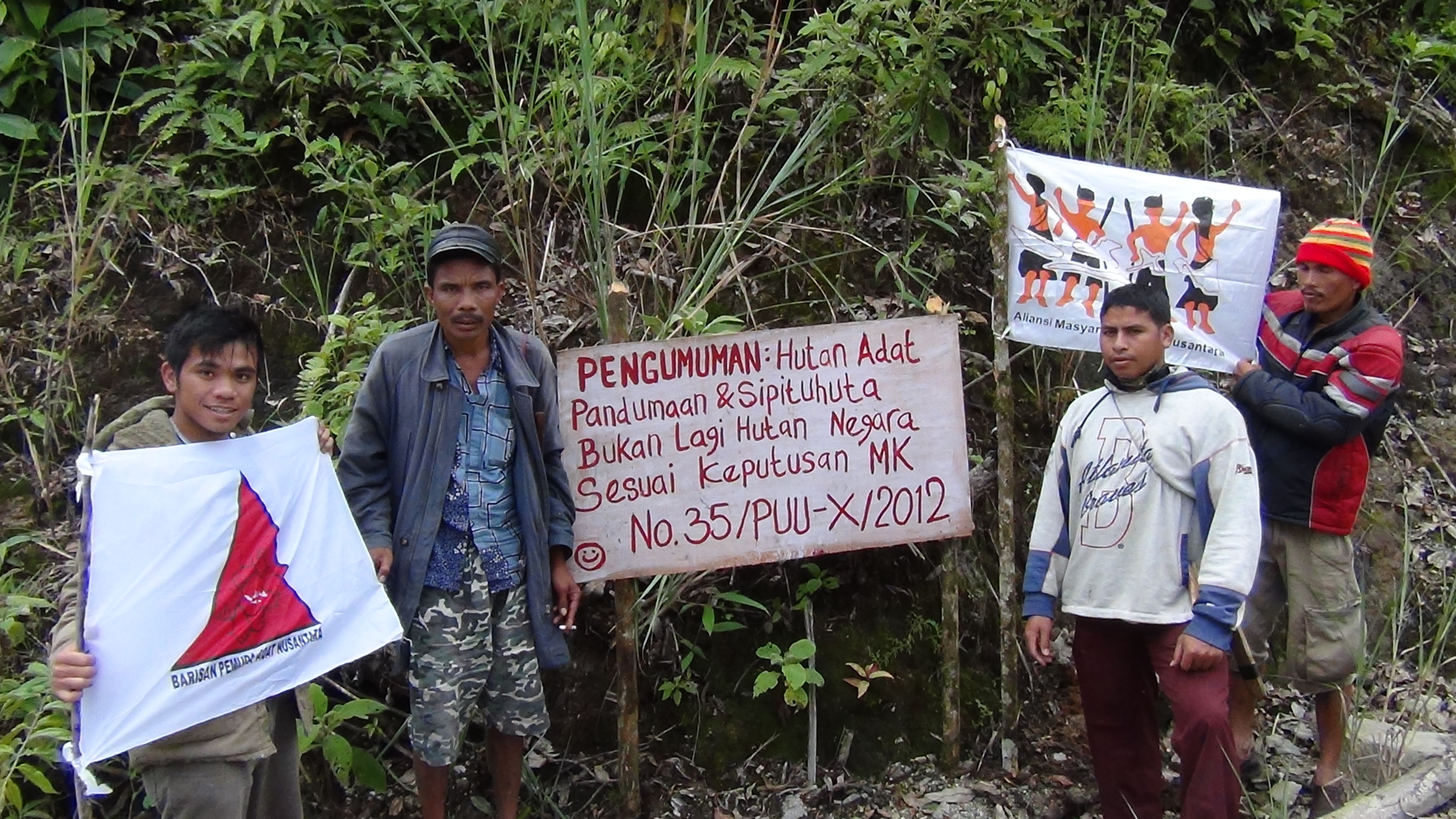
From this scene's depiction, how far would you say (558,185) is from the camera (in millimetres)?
4699

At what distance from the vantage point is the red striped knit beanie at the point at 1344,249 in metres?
3.32

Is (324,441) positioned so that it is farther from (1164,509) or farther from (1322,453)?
(1322,453)

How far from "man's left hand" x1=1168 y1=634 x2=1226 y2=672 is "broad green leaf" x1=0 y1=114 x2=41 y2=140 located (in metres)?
4.99

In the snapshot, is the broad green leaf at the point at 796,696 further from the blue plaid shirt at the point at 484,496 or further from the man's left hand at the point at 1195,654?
the man's left hand at the point at 1195,654

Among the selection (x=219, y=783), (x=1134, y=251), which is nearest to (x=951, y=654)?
(x=1134, y=251)

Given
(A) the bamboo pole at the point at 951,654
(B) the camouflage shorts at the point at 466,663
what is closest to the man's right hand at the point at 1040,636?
(A) the bamboo pole at the point at 951,654

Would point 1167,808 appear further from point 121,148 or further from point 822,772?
point 121,148

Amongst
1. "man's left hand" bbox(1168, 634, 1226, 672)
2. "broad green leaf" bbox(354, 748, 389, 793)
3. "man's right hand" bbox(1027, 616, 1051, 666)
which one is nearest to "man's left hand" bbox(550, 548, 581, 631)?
"broad green leaf" bbox(354, 748, 389, 793)

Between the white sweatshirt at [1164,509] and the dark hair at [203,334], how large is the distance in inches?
91.5

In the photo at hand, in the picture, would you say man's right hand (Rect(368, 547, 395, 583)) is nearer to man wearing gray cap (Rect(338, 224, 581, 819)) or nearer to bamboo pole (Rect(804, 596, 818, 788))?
man wearing gray cap (Rect(338, 224, 581, 819))

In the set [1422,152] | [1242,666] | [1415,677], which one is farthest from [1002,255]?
[1422,152]

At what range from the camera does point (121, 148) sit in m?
4.95

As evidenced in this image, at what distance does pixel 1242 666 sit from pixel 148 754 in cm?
312

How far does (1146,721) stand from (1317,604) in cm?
77
